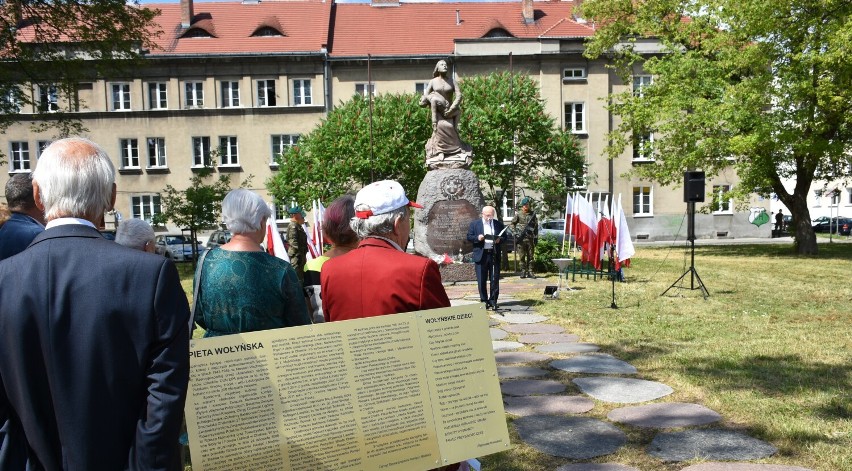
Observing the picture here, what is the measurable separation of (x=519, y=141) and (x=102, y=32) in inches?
659

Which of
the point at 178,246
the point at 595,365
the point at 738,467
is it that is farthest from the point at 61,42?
the point at 738,467

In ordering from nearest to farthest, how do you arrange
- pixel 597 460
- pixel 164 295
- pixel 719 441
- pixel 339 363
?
pixel 164 295, pixel 339 363, pixel 597 460, pixel 719 441

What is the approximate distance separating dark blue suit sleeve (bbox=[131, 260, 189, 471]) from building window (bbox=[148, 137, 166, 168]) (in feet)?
135

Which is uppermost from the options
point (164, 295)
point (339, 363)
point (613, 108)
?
point (613, 108)

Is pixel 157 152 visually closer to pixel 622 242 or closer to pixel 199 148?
pixel 199 148

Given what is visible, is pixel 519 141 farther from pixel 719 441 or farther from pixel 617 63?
pixel 719 441

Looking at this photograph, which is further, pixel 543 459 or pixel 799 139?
pixel 799 139

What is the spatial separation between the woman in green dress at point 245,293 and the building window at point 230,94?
39.0 m

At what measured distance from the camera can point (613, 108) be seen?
1146 inches

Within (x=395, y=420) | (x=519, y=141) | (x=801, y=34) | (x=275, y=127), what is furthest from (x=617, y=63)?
(x=395, y=420)

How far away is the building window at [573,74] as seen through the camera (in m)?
40.6

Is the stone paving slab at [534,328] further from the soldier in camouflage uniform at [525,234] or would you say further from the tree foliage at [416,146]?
the tree foliage at [416,146]

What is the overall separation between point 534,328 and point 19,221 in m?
6.47

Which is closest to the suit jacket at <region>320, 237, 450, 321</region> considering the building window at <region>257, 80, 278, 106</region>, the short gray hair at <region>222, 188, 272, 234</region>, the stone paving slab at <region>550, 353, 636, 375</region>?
the short gray hair at <region>222, 188, 272, 234</region>
